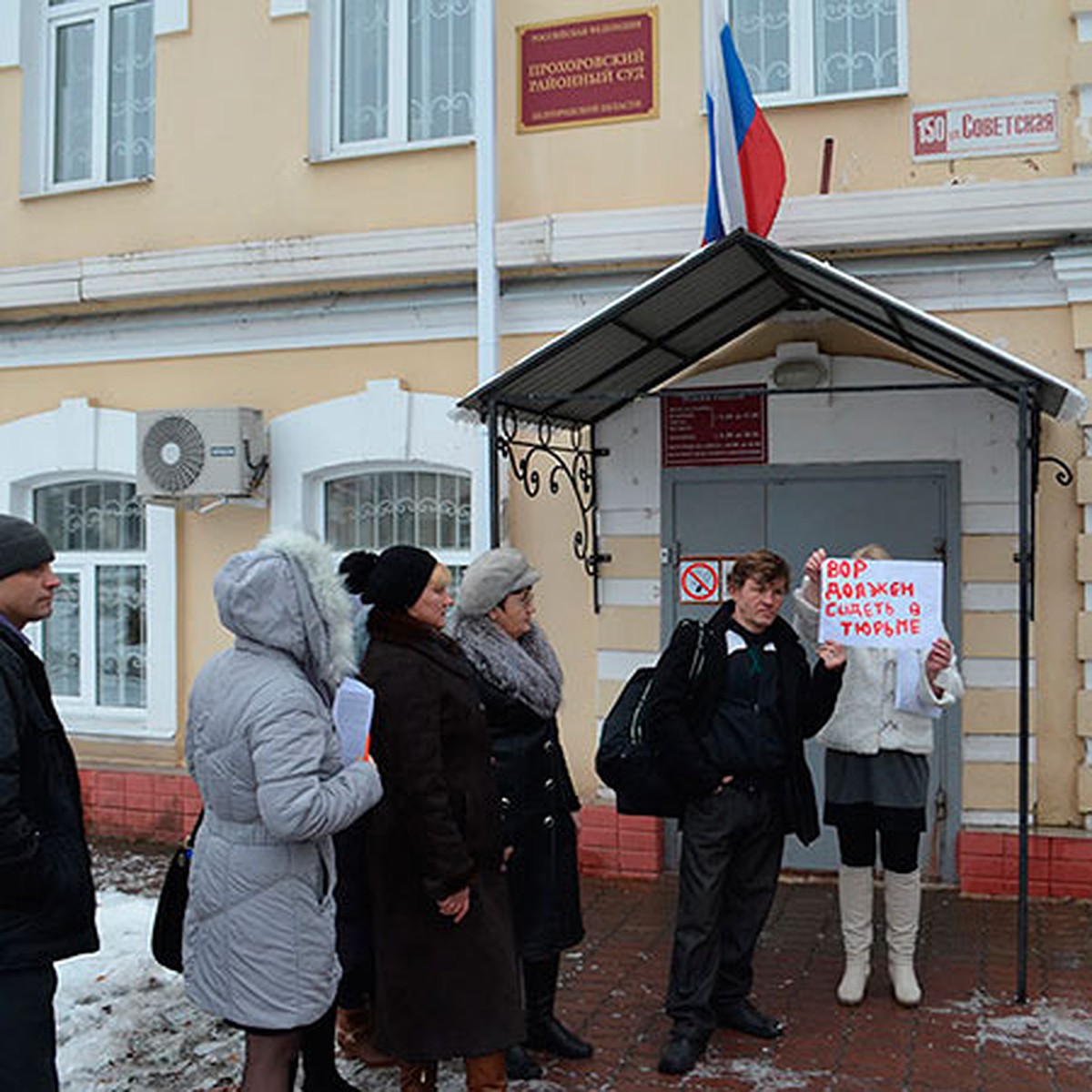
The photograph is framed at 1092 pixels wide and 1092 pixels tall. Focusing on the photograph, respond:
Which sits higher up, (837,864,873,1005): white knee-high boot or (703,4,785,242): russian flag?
(703,4,785,242): russian flag

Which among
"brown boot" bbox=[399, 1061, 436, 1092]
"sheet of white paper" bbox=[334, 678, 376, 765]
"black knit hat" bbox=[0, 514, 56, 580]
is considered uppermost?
"black knit hat" bbox=[0, 514, 56, 580]

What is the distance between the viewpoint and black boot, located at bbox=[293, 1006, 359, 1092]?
12.8 feet

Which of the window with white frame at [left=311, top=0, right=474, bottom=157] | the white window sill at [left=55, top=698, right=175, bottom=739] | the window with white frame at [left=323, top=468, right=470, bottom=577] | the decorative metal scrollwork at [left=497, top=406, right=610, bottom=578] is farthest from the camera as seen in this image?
the white window sill at [left=55, top=698, right=175, bottom=739]

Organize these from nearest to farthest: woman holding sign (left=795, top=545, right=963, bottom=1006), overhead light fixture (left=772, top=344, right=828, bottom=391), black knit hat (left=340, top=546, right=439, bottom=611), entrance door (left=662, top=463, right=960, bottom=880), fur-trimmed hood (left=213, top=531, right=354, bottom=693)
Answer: fur-trimmed hood (left=213, top=531, right=354, bottom=693) → black knit hat (left=340, top=546, right=439, bottom=611) → woman holding sign (left=795, top=545, right=963, bottom=1006) → entrance door (left=662, top=463, right=960, bottom=880) → overhead light fixture (left=772, top=344, right=828, bottom=391)

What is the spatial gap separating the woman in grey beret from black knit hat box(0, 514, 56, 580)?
1322mm

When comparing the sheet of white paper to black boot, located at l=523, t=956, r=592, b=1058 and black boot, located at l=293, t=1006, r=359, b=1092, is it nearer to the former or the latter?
black boot, located at l=293, t=1006, r=359, b=1092

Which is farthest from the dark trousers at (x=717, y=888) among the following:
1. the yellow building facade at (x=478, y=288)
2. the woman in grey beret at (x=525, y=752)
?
the yellow building facade at (x=478, y=288)

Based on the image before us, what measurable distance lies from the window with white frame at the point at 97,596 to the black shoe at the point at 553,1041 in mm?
4206

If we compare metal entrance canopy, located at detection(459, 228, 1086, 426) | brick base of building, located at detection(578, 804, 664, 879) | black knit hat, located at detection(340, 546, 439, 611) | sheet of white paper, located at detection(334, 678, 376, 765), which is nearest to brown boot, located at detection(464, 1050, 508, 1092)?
sheet of white paper, located at detection(334, 678, 376, 765)

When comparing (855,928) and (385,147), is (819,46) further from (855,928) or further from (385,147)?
(855,928)

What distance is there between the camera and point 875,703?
187 inches

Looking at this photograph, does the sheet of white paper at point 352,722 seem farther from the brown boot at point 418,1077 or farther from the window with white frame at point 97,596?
the window with white frame at point 97,596

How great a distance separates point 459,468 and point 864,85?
9.17ft

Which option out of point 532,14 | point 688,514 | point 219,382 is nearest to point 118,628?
point 219,382
